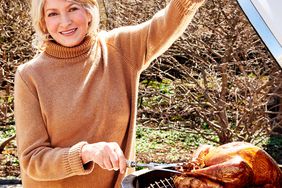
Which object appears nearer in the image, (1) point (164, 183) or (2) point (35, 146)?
(1) point (164, 183)

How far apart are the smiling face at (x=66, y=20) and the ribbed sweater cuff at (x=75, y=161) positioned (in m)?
0.44

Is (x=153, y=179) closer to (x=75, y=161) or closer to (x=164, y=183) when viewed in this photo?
(x=164, y=183)

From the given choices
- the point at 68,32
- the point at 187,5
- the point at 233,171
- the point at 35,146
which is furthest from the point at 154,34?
the point at 233,171

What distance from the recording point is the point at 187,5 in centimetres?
202

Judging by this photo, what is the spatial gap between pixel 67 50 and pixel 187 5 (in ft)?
1.51

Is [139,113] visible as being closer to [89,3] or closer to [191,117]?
[191,117]

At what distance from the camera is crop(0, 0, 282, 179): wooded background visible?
5309mm

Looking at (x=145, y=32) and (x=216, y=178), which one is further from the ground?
(x=145, y=32)

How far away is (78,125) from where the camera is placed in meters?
2.11

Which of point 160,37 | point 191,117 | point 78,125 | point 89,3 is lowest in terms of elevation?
point 191,117

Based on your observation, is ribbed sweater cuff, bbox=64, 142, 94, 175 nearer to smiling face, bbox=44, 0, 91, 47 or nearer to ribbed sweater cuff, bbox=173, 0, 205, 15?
smiling face, bbox=44, 0, 91, 47

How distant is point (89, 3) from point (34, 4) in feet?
0.62

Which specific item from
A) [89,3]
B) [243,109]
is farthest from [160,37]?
[243,109]

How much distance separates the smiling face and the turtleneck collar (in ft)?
0.11
